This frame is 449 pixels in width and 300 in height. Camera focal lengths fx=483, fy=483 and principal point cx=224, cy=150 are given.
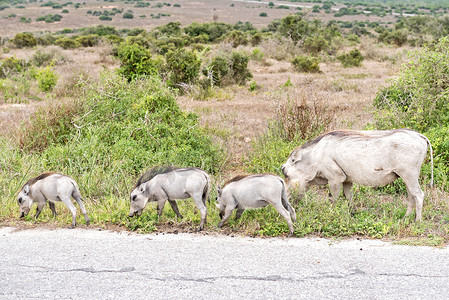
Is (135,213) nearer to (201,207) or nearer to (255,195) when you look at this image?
(201,207)

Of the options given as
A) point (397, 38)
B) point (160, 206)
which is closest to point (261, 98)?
point (160, 206)

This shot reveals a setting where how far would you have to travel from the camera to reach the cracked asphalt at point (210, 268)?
4117 mm

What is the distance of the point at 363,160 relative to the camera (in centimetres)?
570

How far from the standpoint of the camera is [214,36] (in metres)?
38.8

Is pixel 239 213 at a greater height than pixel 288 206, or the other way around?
pixel 288 206

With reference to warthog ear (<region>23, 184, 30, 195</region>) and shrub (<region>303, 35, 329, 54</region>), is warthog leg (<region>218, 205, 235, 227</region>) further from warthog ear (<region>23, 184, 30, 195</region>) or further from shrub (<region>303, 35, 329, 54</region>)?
shrub (<region>303, 35, 329, 54</region>)

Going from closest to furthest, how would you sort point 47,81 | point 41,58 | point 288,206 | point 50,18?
point 288,206
point 47,81
point 41,58
point 50,18

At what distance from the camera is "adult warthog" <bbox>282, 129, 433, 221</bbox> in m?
5.61

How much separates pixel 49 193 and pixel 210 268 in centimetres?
233

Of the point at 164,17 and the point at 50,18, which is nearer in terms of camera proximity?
the point at 50,18

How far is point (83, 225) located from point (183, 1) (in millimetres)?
92210

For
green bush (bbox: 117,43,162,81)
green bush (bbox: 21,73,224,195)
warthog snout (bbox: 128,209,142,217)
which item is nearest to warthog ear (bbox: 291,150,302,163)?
green bush (bbox: 21,73,224,195)

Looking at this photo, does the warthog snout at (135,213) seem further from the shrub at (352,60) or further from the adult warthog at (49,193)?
the shrub at (352,60)

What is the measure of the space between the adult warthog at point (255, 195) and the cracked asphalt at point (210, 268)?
0.36m
